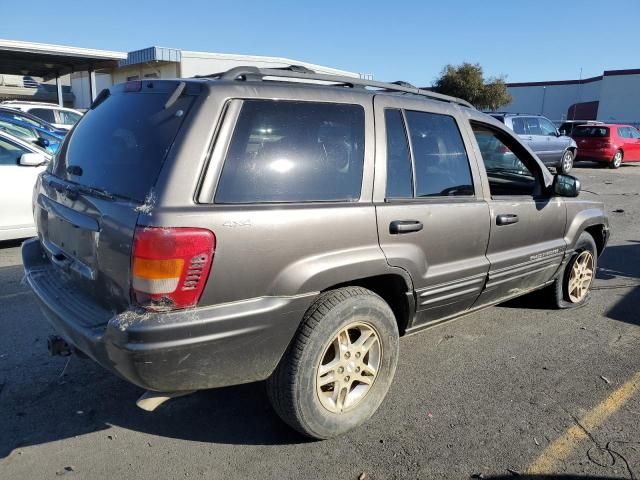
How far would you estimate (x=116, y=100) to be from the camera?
9.89 feet

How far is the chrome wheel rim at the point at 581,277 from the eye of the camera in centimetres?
489

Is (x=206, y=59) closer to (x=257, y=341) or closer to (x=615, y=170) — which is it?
(x=615, y=170)

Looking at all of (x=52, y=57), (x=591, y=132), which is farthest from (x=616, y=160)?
(x=52, y=57)

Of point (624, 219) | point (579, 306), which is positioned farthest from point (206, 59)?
point (579, 306)

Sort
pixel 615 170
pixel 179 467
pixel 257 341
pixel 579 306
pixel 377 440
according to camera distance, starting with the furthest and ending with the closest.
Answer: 1. pixel 615 170
2. pixel 579 306
3. pixel 377 440
4. pixel 179 467
5. pixel 257 341

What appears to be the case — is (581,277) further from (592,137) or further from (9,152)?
(592,137)

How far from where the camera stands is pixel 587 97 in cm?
4428

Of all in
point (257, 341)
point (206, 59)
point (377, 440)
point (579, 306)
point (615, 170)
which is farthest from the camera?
point (206, 59)

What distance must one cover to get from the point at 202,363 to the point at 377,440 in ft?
3.69

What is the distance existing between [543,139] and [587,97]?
3277 centimetres

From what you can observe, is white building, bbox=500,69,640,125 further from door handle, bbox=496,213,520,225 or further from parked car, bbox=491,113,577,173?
door handle, bbox=496,213,520,225

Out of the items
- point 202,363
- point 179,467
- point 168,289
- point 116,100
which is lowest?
point 179,467

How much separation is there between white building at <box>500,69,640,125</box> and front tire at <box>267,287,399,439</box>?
1745 inches

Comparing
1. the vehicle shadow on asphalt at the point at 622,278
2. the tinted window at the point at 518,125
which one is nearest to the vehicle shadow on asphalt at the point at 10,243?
the vehicle shadow on asphalt at the point at 622,278
